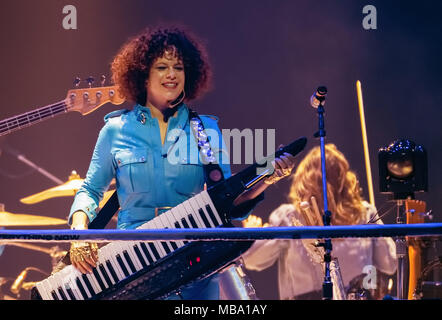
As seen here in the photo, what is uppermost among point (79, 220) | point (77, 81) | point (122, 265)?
point (77, 81)

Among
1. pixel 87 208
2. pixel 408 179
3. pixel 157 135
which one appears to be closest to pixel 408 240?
pixel 408 179

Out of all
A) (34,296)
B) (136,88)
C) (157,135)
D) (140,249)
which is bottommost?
(34,296)

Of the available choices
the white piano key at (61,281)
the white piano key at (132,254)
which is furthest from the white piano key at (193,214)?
the white piano key at (61,281)

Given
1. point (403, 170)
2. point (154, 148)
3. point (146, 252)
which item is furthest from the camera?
point (403, 170)

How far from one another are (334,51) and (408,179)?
88.9 inches

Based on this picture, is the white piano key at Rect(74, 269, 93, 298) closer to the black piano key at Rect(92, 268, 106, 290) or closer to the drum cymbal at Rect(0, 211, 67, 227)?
the black piano key at Rect(92, 268, 106, 290)

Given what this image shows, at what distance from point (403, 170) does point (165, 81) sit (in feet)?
5.20

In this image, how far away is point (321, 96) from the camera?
337 cm

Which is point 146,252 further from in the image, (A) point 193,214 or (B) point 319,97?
(B) point 319,97

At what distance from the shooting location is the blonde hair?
17.9 ft

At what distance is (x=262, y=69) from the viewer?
5.85 meters

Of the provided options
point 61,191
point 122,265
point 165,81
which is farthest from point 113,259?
point 61,191
